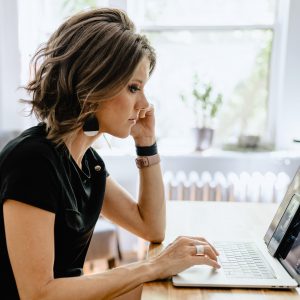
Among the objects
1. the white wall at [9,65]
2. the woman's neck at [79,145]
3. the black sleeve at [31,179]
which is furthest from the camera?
the white wall at [9,65]

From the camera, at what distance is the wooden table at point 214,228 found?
87cm

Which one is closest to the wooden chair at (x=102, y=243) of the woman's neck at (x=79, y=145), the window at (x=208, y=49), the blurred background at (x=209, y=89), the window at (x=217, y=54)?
the blurred background at (x=209, y=89)

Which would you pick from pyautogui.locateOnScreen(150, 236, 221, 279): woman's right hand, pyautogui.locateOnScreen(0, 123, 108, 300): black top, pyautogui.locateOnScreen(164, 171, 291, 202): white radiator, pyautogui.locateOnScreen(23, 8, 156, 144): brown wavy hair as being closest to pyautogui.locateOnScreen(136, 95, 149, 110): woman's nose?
pyautogui.locateOnScreen(23, 8, 156, 144): brown wavy hair

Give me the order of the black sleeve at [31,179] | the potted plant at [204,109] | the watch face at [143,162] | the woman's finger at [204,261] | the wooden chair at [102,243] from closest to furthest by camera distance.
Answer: the black sleeve at [31,179] → the woman's finger at [204,261] → the watch face at [143,162] → the wooden chair at [102,243] → the potted plant at [204,109]

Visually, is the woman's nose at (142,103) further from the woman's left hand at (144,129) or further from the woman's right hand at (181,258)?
the woman's right hand at (181,258)

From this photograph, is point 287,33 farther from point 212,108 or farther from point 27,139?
point 27,139

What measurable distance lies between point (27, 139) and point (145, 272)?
1.33 ft

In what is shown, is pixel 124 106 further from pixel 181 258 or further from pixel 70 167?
pixel 181 258

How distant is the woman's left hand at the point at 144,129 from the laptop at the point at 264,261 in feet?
1.31

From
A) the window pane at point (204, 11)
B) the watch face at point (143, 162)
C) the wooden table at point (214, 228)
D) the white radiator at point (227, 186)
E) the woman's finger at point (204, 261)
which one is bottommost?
the white radiator at point (227, 186)

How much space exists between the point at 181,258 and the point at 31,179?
0.39 meters

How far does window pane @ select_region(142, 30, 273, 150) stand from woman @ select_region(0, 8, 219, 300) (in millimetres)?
1578

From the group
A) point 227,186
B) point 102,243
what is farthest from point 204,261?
point 227,186

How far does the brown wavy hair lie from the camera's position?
37.8 inches
